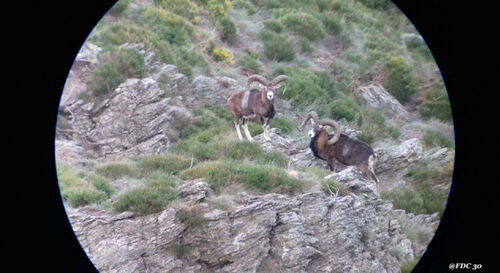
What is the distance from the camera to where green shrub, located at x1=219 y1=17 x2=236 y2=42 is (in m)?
30.3

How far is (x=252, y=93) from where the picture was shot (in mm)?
22141

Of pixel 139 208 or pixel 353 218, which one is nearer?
pixel 139 208

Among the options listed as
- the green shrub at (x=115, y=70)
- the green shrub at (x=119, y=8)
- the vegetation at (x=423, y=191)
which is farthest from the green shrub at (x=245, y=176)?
the green shrub at (x=119, y=8)

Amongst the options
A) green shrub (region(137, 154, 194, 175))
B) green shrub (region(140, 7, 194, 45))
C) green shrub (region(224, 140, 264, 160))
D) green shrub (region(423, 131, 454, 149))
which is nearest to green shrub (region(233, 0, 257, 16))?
green shrub (region(140, 7, 194, 45))

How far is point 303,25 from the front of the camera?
32.8 m

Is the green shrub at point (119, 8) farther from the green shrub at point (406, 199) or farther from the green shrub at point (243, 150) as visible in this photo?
the green shrub at point (406, 199)

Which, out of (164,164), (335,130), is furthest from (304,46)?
(164,164)

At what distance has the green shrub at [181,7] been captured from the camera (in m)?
29.3

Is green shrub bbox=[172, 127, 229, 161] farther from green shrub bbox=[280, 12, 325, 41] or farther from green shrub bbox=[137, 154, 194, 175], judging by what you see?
green shrub bbox=[280, 12, 325, 41]

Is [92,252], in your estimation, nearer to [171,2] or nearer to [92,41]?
[92,41]

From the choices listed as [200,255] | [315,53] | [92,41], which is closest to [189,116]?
[92,41]

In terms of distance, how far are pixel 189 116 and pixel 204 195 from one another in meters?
6.83

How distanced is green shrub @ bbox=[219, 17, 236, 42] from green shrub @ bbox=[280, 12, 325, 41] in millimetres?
3127

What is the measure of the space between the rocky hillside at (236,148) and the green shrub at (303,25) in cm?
10
